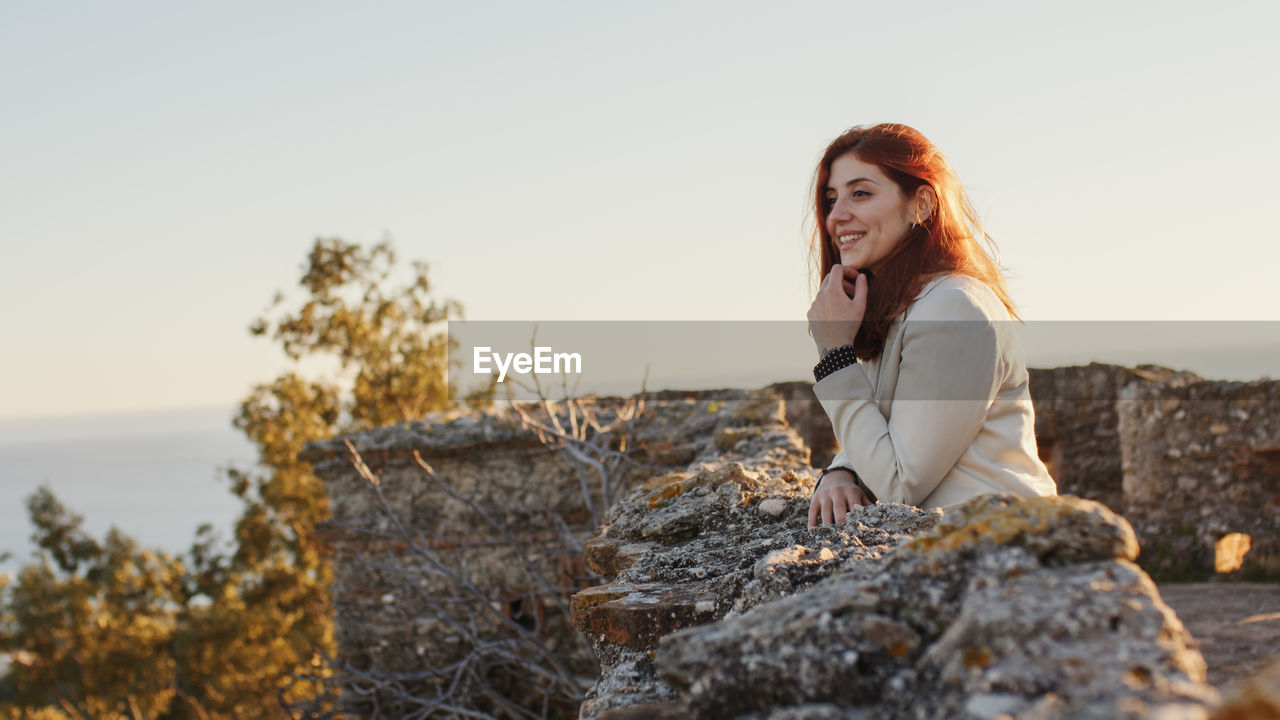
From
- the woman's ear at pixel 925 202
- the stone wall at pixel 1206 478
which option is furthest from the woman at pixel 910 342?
the stone wall at pixel 1206 478

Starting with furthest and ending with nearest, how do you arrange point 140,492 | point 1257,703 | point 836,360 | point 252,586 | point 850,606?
point 140,492
point 252,586
point 836,360
point 850,606
point 1257,703

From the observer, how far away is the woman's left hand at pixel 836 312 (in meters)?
2.24

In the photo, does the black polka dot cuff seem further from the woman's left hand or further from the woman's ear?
the woman's ear

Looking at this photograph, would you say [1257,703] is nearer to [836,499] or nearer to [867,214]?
[836,499]

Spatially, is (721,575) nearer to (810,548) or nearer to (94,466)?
(810,548)

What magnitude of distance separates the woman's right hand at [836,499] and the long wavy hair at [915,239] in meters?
0.31

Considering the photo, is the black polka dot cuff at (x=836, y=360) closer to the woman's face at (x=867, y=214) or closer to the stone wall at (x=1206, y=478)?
the woman's face at (x=867, y=214)

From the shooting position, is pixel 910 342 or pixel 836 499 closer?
pixel 910 342

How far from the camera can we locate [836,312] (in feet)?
7.39

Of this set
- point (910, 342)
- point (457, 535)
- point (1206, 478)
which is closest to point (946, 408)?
point (910, 342)

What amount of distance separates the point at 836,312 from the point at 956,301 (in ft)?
1.03

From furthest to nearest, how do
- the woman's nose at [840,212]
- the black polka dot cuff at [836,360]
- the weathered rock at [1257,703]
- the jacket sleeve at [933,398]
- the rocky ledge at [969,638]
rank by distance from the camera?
the woman's nose at [840,212]
the black polka dot cuff at [836,360]
the jacket sleeve at [933,398]
the rocky ledge at [969,638]
the weathered rock at [1257,703]

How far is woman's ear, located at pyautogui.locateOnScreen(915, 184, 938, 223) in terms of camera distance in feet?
7.43

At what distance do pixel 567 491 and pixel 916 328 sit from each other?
5769 mm
